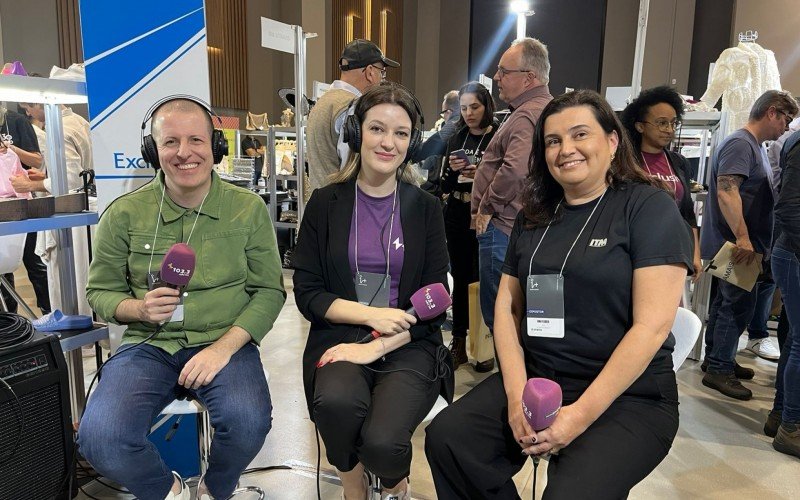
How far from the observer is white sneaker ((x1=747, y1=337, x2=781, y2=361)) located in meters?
3.51

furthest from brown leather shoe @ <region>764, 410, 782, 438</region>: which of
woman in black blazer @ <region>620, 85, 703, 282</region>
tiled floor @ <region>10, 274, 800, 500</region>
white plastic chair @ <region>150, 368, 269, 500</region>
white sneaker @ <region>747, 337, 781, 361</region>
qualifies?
white plastic chair @ <region>150, 368, 269, 500</region>

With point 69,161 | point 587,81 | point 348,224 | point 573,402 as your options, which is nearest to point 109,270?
point 348,224

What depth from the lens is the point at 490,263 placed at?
8.66ft

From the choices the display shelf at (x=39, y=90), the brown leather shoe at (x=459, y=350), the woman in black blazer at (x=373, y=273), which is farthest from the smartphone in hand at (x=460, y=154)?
the display shelf at (x=39, y=90)

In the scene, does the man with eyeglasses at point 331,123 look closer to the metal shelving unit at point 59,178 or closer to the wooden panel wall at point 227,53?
the metal shelving unit at point 59,178

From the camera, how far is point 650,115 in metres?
2.47

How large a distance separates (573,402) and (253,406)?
89 cm

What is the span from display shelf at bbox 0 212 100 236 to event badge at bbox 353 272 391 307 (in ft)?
3.23

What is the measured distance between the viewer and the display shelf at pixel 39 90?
1637 mm

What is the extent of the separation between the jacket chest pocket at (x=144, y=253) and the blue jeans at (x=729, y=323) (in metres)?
2.99

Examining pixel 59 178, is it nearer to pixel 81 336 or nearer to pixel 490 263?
pixel 81 336

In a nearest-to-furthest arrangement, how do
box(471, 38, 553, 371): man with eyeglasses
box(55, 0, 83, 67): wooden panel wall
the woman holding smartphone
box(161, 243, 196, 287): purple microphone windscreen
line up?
1. box(161, 243, 196, 287): purple microphone windscreen
2. box(471, 38, 553, 371): man with eyeglasses
3. the woman holding smartphone
4. box(55, 0, 83, 67): wooden panel wall

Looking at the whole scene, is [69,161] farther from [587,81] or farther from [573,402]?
[587,81]

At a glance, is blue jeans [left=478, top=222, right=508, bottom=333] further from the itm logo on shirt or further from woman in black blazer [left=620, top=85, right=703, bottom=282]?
the itm logo on shirt
